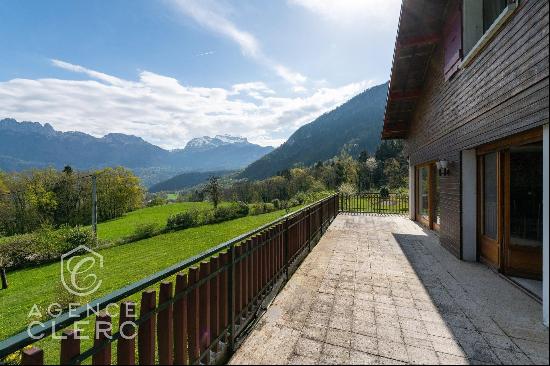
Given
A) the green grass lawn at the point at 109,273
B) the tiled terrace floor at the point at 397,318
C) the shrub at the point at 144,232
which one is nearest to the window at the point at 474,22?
the tiled terrace floor at the point at 397,318

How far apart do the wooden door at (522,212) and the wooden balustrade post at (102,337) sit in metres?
5.34

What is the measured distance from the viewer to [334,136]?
159 m

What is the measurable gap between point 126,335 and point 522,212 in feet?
18.1

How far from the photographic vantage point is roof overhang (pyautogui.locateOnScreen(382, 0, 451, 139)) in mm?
6380

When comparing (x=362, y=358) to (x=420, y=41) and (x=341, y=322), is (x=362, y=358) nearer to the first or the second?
(x=341, y=322)

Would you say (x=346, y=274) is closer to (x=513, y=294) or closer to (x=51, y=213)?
(x=513, y=294)

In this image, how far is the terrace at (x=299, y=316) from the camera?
6.01 ft

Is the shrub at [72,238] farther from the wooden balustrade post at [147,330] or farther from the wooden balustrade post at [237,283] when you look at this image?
the wooden balustrade post at [147,330]

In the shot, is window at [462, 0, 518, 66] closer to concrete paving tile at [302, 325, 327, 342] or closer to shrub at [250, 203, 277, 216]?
concrete paving tile at [302, 325, 327, 342]

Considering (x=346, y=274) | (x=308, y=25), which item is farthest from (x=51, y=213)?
(x=346, y=274)

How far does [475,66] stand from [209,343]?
19.7ft

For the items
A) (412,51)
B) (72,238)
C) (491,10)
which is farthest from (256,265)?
(72,238)

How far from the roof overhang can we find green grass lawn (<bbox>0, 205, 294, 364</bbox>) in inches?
396

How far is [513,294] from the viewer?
3867 millimetres
